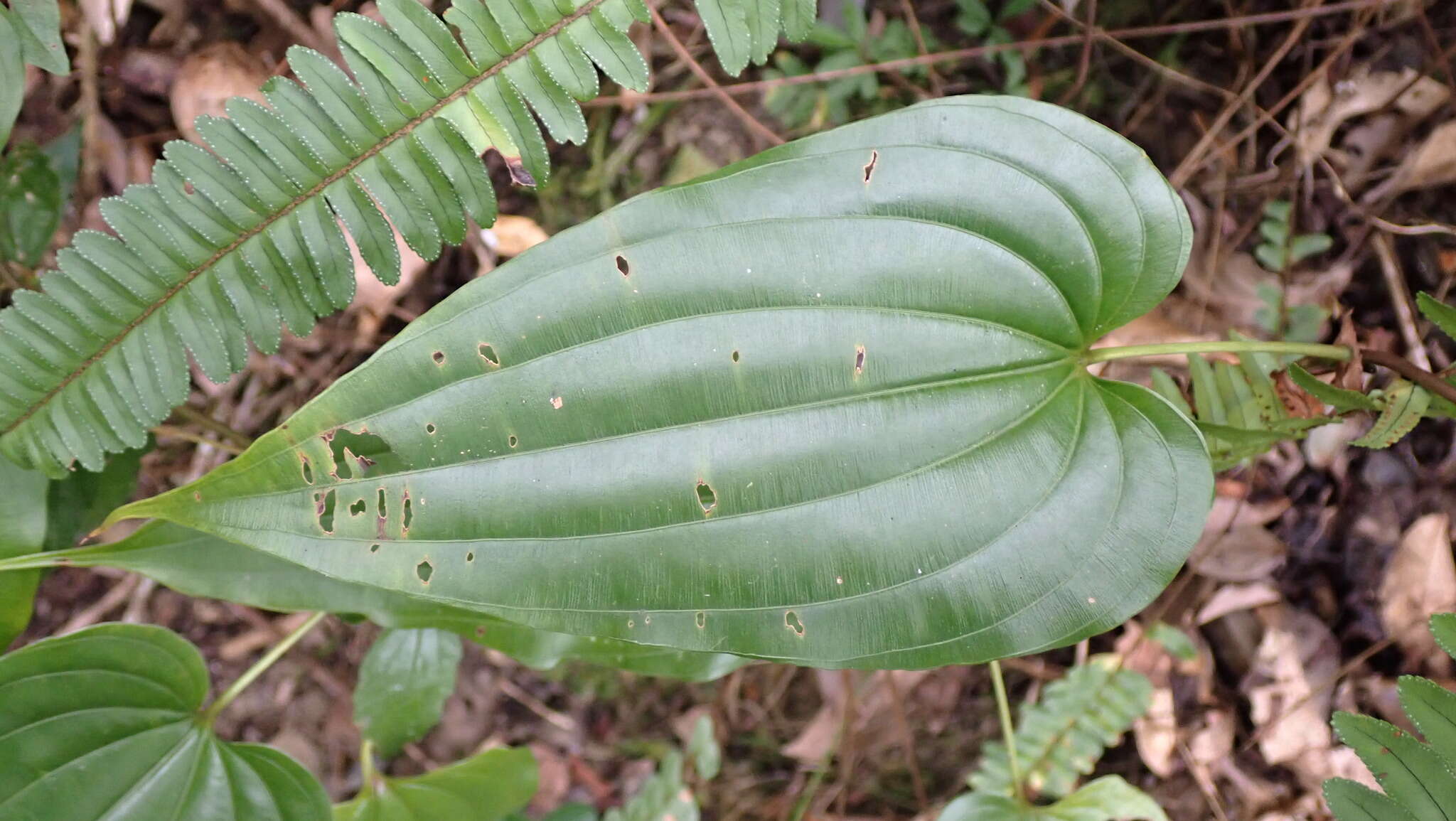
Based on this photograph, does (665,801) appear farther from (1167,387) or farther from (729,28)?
(729,28)

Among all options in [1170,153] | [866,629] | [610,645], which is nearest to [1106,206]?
[866,629]

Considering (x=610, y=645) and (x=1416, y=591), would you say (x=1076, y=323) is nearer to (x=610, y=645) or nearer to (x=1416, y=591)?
(x=610, y=645)

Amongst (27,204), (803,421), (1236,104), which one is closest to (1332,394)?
(803,421)

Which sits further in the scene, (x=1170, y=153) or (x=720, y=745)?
(x=720, y=745)

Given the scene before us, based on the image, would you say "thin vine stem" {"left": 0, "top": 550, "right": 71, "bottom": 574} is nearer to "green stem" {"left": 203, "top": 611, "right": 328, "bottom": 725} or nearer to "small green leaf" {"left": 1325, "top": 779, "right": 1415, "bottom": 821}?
"green stem" {"left": 203, "top": 611, "right": 328, "bottom": 725}

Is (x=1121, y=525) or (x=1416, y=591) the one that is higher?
(x=1121, y=525)

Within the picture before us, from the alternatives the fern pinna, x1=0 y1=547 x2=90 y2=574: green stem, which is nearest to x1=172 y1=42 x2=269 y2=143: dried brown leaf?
the fern pinna

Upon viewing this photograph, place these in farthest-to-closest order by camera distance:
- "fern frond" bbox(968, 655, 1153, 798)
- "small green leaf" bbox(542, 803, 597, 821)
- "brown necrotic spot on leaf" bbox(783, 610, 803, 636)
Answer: "small green leaf" bbox(542, 803, 597, 821) < "fern frond" bbox(968, 655, 1153, 798) < "brown necrotic spot on leaf" bbox(783, 610, 803, 636)
